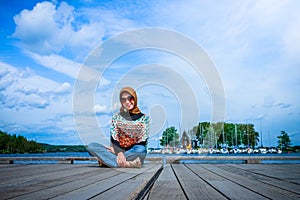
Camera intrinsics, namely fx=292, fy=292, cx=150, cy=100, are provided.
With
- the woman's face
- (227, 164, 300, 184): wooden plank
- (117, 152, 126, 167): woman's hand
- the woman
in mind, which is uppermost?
the woman's face

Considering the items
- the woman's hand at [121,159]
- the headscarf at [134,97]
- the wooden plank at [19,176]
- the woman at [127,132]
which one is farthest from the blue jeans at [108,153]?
the wooden plank at [19,176]

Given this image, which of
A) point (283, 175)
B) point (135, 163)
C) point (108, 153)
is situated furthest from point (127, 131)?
point (283, 175)

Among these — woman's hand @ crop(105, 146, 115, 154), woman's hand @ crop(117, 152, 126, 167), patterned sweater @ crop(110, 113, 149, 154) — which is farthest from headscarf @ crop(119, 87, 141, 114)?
woman's hand @ crop(117, 152, 126, 167)

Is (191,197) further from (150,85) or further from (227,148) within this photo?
(227,148)

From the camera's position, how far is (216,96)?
256 inches

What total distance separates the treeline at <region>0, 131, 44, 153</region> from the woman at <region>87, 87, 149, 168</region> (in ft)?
325

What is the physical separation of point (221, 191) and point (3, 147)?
105 metres

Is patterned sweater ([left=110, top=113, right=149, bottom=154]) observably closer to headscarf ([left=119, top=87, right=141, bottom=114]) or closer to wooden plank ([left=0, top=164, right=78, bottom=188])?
headscarf ([left=119, top=87, right=141, bottom=114])

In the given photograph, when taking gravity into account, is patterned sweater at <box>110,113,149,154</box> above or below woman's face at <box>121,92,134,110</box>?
below

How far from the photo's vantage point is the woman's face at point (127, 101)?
6.03 metres

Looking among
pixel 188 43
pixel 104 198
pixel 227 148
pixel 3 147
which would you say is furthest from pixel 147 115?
pixel 3 147

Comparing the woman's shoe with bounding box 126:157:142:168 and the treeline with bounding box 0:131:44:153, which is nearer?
the woman's shoe with bounding box 126:157:142:168

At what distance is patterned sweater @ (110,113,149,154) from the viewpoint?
6137 mm

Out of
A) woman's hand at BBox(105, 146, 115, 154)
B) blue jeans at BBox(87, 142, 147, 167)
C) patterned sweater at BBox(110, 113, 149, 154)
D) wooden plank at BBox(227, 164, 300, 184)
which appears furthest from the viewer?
patterned sweater at BBox(110, 113, 149, 154)
